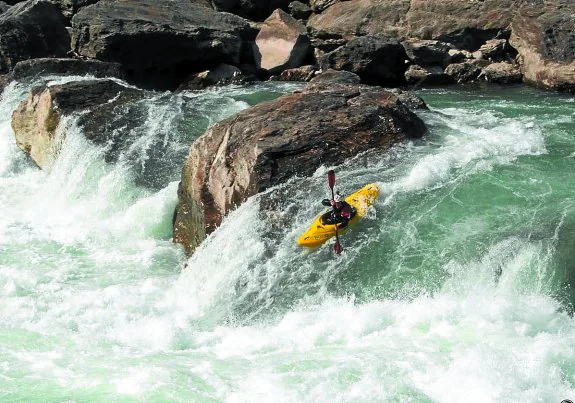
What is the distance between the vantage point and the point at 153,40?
1816 centimetres

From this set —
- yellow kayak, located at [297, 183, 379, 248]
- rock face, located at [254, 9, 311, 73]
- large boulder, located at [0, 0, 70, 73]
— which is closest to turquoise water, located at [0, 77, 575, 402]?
yellow kayak, located at [297, 183, 379, 248]

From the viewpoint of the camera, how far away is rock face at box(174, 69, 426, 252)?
9.34m

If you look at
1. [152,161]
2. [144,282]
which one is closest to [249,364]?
[144,282]

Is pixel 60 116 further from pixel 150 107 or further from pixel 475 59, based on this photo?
pixel 475 59

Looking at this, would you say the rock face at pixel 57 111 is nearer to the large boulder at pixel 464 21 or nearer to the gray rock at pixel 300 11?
the large boulder at pixel 464 21

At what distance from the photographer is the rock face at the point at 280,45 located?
64.5 ft

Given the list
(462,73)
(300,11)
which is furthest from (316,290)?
(300,11)

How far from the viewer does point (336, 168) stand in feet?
31.7

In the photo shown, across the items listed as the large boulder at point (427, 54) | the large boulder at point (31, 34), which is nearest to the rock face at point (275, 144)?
the large boulder at point (427, 54)

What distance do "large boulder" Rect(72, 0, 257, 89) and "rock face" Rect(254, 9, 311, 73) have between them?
87 centimetres

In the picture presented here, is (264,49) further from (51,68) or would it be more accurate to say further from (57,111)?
(57,111)

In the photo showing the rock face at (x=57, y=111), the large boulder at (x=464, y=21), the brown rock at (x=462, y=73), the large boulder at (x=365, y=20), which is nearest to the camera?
the rock face at (x=57, y=111)

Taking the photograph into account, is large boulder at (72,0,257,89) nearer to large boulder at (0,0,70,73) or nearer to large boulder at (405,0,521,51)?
large boulder at (0,0,70,73)

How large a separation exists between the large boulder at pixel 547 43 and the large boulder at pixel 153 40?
786 centimetres
